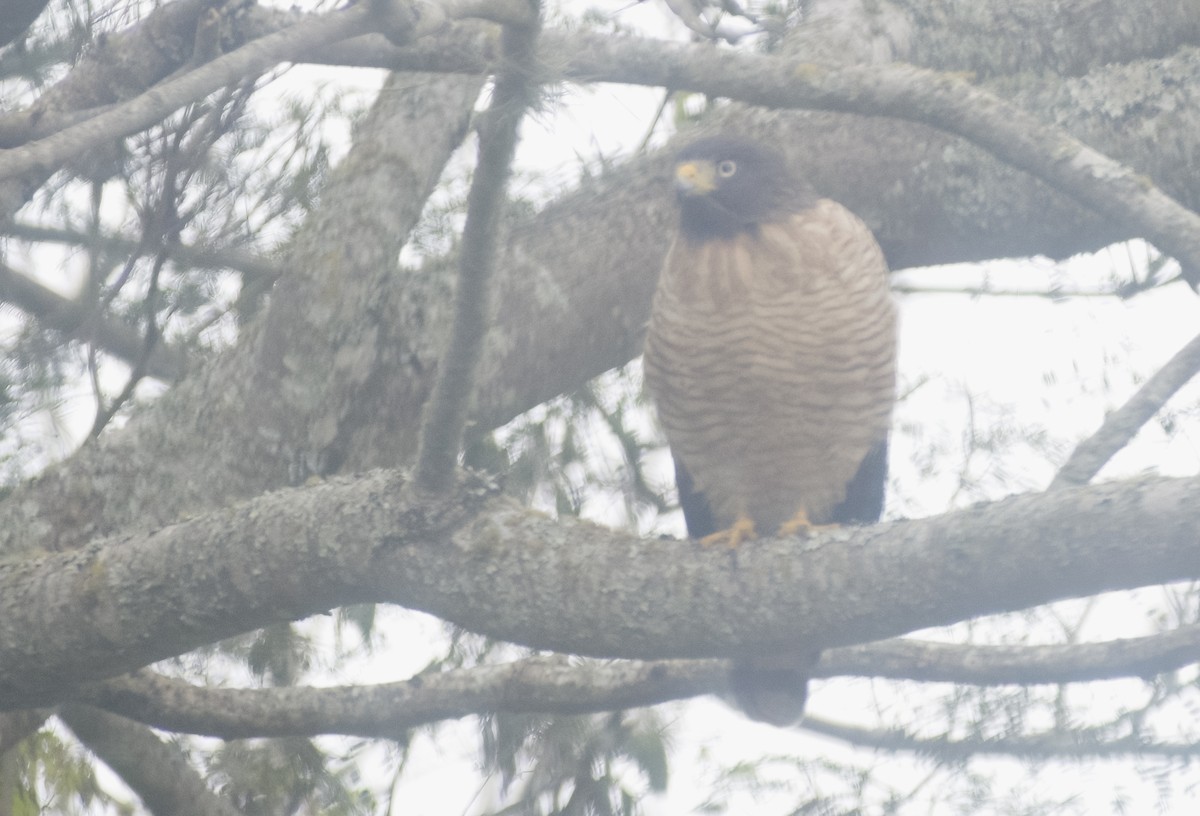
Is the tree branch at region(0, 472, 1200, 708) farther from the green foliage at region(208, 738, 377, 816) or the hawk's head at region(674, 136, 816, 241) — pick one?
the hawk's head at region(674, 136, 816, 241)

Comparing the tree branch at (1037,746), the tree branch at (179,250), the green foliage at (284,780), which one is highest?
the tree branch at (179,250)

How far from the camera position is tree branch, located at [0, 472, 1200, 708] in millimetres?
2152

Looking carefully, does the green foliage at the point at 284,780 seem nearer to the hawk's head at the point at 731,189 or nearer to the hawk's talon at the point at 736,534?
the hawk's talon at the point at 736,534

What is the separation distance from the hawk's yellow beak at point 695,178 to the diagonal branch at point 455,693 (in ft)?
4.57

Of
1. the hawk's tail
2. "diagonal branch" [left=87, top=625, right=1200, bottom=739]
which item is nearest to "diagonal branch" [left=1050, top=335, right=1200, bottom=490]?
"diagonal branch" [left=87, top=625, right=1200, bottom=739]

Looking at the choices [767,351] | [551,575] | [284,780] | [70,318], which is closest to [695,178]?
[767,351]

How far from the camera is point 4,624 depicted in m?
3.04

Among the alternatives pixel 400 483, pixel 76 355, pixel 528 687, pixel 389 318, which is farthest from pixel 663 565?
pixel 76 355

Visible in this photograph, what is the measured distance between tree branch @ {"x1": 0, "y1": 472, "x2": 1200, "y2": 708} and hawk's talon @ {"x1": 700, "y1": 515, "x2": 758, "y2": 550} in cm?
25

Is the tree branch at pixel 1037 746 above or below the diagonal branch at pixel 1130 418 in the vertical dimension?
below

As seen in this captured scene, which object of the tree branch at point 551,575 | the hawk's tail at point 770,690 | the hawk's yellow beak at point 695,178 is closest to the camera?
the tree branch at point 551,575

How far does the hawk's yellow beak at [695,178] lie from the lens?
391 centimetres

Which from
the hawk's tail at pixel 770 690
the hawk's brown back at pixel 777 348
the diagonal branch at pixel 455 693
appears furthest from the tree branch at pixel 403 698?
the hawk's brown back at pixel 777 348

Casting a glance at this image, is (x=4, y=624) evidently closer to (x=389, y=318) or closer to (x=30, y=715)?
(x=30, y=715)
